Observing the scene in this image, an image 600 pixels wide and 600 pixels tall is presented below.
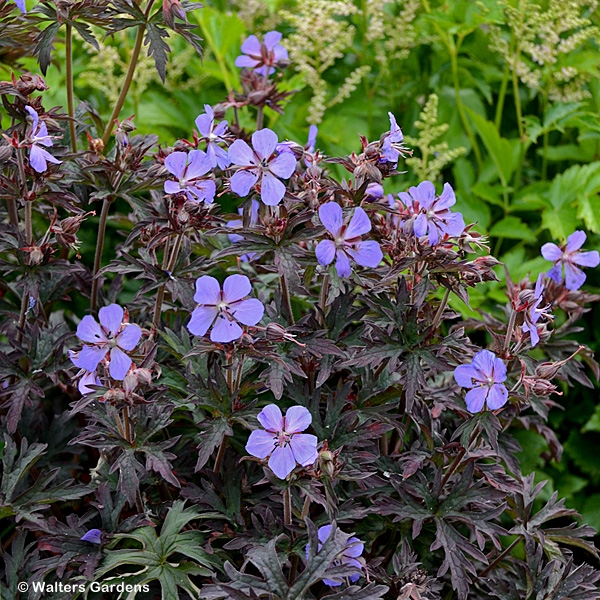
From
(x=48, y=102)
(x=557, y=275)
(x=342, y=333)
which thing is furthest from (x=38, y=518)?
(x=48, y=102)

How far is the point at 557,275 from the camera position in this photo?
60.6 inches

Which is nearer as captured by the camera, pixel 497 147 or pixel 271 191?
pixel 271 191

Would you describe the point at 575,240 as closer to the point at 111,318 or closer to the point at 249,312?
the point at 249,312

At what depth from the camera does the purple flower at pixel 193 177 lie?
1193 mm

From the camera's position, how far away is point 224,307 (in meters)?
1.11

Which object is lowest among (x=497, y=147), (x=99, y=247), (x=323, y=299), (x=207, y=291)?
(x=497, y=147)

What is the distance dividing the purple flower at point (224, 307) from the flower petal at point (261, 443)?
5.8 inches


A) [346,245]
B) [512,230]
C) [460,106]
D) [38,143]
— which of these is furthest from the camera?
[460,106]

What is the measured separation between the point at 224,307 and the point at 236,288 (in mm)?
34

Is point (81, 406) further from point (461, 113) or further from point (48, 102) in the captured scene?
point (461, 113)

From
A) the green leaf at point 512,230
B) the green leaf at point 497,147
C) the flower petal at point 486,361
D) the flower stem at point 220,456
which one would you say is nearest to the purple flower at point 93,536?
the flower stem at point 220,456

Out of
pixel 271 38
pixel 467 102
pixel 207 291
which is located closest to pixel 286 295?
pixel 207 291

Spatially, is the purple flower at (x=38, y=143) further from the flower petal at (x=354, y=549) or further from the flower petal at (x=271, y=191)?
the flower petal at (x=354, y=549)

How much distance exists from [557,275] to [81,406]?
38.9 inches
